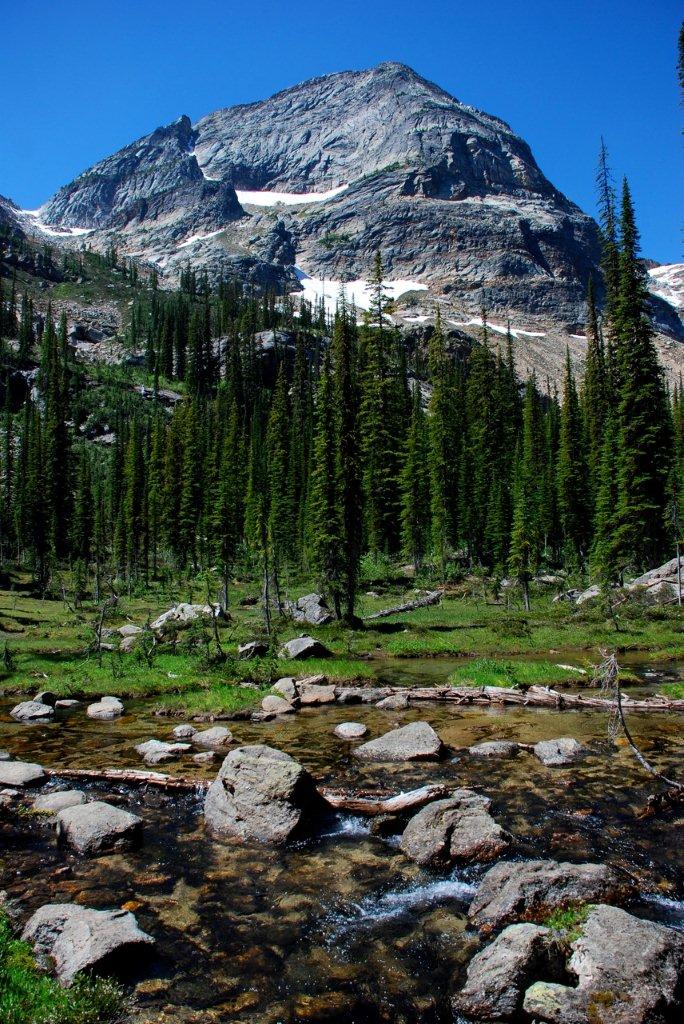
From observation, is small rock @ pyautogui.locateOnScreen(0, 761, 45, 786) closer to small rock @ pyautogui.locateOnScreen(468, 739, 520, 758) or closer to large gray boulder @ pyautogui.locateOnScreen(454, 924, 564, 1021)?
small rock @ pyautogui.locateOnScreen(468, 739, 520, 758)

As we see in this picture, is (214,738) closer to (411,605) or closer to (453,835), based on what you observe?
(453,835)

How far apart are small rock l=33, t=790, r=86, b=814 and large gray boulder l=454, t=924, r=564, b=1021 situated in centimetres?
785

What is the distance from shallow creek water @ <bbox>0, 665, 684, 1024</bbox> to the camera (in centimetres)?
668

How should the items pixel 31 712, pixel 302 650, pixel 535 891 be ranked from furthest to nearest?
1. pixel 302 650
2. pixel 31 712
3. pixel 535 891

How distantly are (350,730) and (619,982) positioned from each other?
457 inches

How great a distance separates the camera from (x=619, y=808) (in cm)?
1112

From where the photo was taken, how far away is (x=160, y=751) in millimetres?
15164

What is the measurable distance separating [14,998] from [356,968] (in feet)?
11.9

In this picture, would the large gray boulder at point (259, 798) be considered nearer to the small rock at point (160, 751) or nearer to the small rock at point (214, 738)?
the small rock at point (160, 751)

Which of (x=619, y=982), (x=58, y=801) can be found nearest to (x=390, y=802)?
(x=619, y=982)

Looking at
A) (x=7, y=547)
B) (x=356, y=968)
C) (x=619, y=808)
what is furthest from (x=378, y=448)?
(x=7, y=547)

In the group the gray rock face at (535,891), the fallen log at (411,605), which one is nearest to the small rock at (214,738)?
the gray rock face at (535,891)

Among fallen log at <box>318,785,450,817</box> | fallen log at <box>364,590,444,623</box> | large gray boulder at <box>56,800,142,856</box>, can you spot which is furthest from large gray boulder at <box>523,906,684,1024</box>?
fallen log at <box>364,590,444,623</box>

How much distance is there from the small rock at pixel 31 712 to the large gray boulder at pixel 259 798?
10.8 meters
